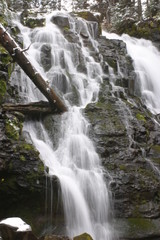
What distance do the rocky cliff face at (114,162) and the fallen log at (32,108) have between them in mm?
335

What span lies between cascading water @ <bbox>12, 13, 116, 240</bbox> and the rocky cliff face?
277mm

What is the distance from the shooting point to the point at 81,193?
20.8 ft

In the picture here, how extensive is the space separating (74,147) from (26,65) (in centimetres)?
254

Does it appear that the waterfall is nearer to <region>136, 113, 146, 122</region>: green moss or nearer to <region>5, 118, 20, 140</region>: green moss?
<region>136, 113, 146, 122</region>: green moss

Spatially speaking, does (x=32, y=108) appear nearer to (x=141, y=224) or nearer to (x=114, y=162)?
(x=114, y=162)

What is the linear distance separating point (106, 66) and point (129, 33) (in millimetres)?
8112

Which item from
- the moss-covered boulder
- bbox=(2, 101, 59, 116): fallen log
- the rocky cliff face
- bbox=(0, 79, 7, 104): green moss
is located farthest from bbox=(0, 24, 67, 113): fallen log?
the moss-covered boulder

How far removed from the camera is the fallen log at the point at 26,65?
6.54m

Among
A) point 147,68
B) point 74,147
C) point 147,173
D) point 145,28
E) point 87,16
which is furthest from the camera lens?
point 145,28

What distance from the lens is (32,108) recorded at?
768 centimetres

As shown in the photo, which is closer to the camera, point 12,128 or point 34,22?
point 12,128

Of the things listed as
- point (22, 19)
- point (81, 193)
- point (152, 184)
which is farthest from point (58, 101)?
point (22, 19)

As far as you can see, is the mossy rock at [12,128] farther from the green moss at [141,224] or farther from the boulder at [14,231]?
the green moss at [141,224]

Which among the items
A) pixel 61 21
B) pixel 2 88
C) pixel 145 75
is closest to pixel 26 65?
pixel 2 88
